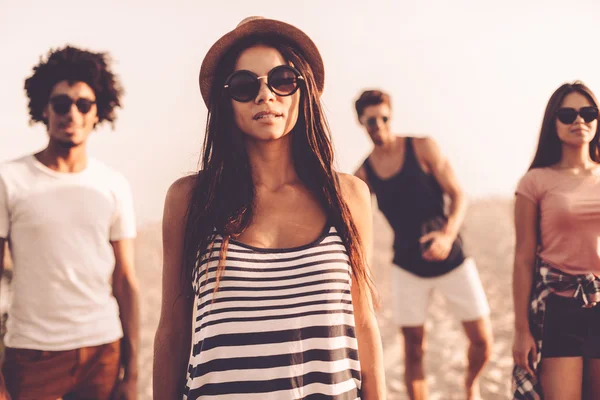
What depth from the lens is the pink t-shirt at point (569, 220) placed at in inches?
124

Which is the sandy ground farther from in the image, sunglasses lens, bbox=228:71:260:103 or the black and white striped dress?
sunglasses lens, bbox=228:71:260:103

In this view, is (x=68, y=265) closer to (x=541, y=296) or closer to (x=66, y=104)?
(x=66, y=104)

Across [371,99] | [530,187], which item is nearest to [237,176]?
[530,187]

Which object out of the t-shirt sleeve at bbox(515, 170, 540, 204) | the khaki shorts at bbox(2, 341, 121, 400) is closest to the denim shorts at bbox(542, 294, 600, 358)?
the t-shirt sleeve at bbox(515, 170, 540, 204)

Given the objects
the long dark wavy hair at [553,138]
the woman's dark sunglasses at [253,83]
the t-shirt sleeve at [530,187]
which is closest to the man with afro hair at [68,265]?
the woman's dark sunglasses at [253,83]

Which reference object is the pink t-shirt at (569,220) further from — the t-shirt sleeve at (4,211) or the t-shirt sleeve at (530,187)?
the t-shirt sleeve at (4,211)

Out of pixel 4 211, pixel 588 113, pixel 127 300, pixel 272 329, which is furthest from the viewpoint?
pixel 127 300

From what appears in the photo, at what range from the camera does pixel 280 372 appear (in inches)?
72.6

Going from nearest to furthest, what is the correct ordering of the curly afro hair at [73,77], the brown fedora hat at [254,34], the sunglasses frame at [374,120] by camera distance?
the brown fedora hat at [254,34], the curly afro hair at [73,77], the sunglasses frame at [374,120]

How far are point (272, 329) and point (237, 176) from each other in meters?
0.58

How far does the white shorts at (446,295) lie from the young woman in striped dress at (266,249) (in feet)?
9.80

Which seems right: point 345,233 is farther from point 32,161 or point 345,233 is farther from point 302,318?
point 32,161

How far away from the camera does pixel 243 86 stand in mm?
2031

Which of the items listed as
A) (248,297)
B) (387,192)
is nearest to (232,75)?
(248,297)
